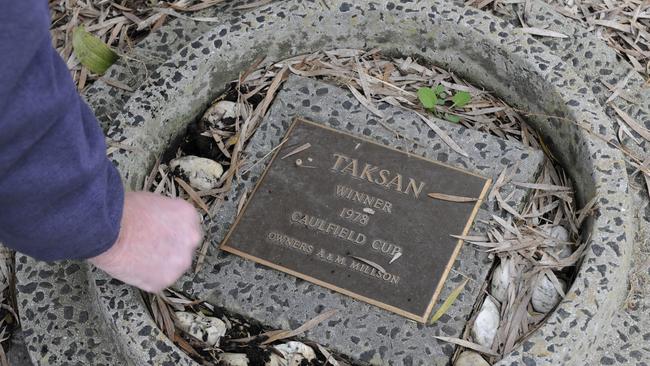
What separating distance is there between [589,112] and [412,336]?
0.97m

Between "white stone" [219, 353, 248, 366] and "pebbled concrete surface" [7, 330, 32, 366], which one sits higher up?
"white stone" [219, 353, 248, 366]

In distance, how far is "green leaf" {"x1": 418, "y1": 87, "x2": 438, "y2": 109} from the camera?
287 centimetres

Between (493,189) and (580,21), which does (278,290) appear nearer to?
(493,189)

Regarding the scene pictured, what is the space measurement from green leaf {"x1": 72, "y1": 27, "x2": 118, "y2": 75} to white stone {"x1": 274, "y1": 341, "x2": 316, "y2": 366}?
1.43 m

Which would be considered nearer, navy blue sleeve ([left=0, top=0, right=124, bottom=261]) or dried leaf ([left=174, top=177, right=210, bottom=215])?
navy blue sleeve ([left=0, top=0, right=124, bottom=261])

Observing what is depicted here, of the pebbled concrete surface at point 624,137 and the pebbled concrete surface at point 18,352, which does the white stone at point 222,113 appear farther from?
the pebbled concrete surface at point 624,137

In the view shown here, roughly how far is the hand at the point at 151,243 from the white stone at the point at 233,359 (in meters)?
0.36

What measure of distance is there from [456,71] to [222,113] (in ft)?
2.94

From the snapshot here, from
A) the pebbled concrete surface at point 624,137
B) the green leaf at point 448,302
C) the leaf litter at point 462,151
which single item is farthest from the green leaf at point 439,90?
the green leaf at point 448,302

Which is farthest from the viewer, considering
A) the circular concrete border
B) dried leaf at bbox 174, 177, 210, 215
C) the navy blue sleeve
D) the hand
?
dried leaf at bbox 174, 177, 210, 215

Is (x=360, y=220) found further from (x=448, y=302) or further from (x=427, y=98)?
(x=427, y=98)

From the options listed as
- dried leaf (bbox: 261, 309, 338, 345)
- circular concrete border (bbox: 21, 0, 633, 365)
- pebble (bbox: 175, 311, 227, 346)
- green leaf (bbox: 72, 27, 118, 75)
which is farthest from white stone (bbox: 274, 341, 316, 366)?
green leaf (bbox: 72, 27, 118, 75)

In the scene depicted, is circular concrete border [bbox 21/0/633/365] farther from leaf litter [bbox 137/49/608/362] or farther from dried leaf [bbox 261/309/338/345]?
dried leaf [bbox 261/309/338/345]

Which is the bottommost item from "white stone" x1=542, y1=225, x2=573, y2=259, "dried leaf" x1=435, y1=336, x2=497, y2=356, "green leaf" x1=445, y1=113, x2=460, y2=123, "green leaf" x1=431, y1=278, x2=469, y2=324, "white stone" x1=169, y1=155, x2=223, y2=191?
"dried leaf" x1=435, y1=336, x2=497, y2=356
